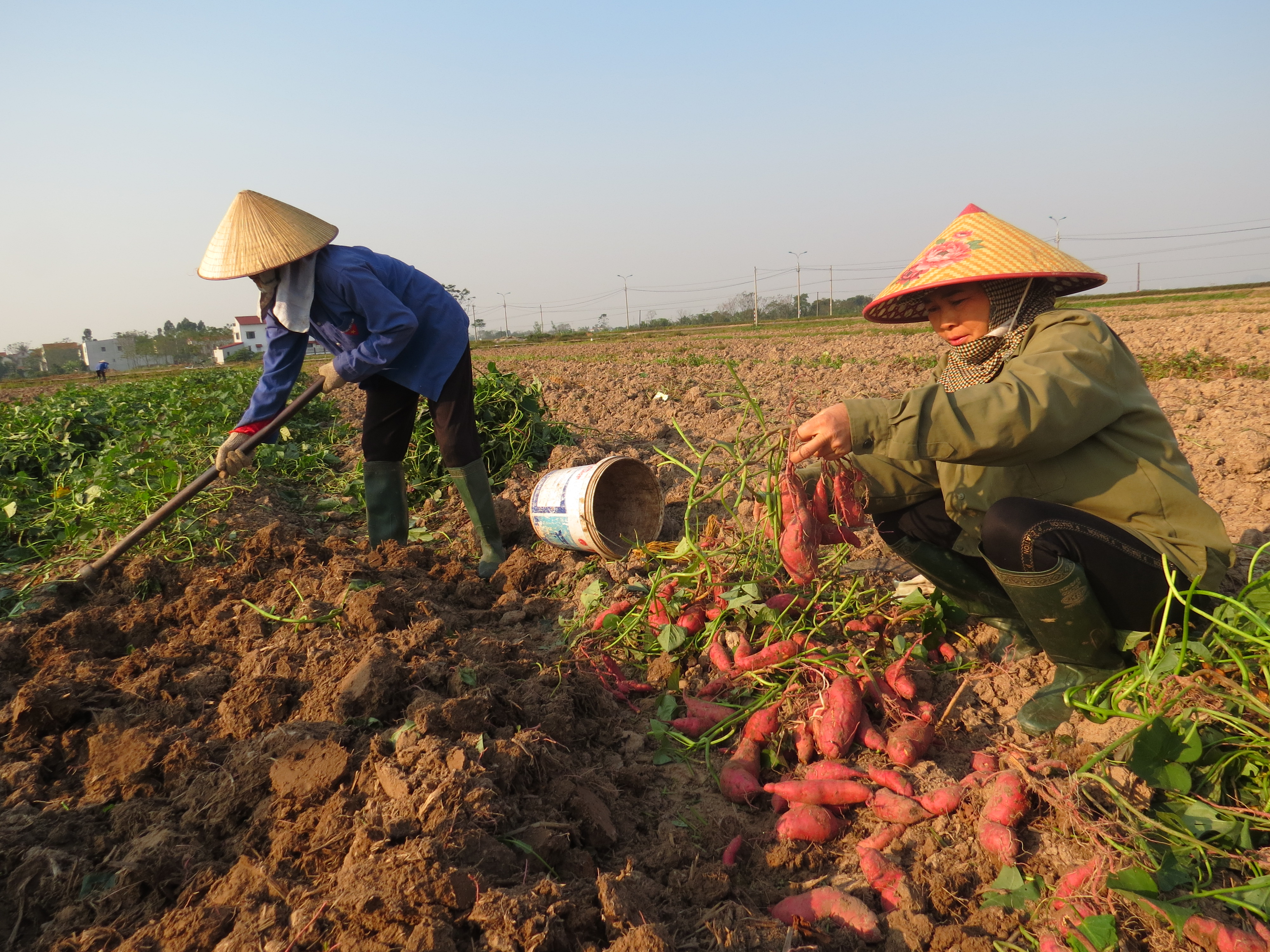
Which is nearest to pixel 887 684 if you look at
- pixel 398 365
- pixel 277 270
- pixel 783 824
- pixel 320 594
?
pixel 783 824

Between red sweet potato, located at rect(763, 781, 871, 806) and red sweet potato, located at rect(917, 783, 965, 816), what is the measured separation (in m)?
0.13

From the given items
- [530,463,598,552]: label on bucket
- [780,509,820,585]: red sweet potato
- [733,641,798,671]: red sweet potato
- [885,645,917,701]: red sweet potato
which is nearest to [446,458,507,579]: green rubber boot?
[530,463,598,552]: label on bucket

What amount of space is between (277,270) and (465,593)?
146cm

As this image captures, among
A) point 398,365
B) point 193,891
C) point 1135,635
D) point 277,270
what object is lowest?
point 193,891

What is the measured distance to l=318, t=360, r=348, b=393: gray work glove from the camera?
10.4 feet

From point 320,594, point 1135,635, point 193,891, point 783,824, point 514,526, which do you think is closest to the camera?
point 193,891

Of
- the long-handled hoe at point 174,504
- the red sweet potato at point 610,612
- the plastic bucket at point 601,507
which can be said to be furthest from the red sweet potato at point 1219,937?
the long-handled hoe at point 174,504

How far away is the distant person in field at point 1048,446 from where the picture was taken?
1684 mm

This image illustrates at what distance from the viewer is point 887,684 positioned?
2059 mm

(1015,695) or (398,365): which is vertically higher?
(398,365)

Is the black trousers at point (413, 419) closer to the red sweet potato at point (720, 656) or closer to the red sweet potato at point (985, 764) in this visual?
the red sweet potato at point (720, 656)

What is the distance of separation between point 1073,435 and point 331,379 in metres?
2.72

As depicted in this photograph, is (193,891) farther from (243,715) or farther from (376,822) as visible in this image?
(243,715)

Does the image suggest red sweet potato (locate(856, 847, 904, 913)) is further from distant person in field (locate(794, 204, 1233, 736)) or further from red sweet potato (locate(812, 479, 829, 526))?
red sweet potato (locate(812, 479, 829, 526))
